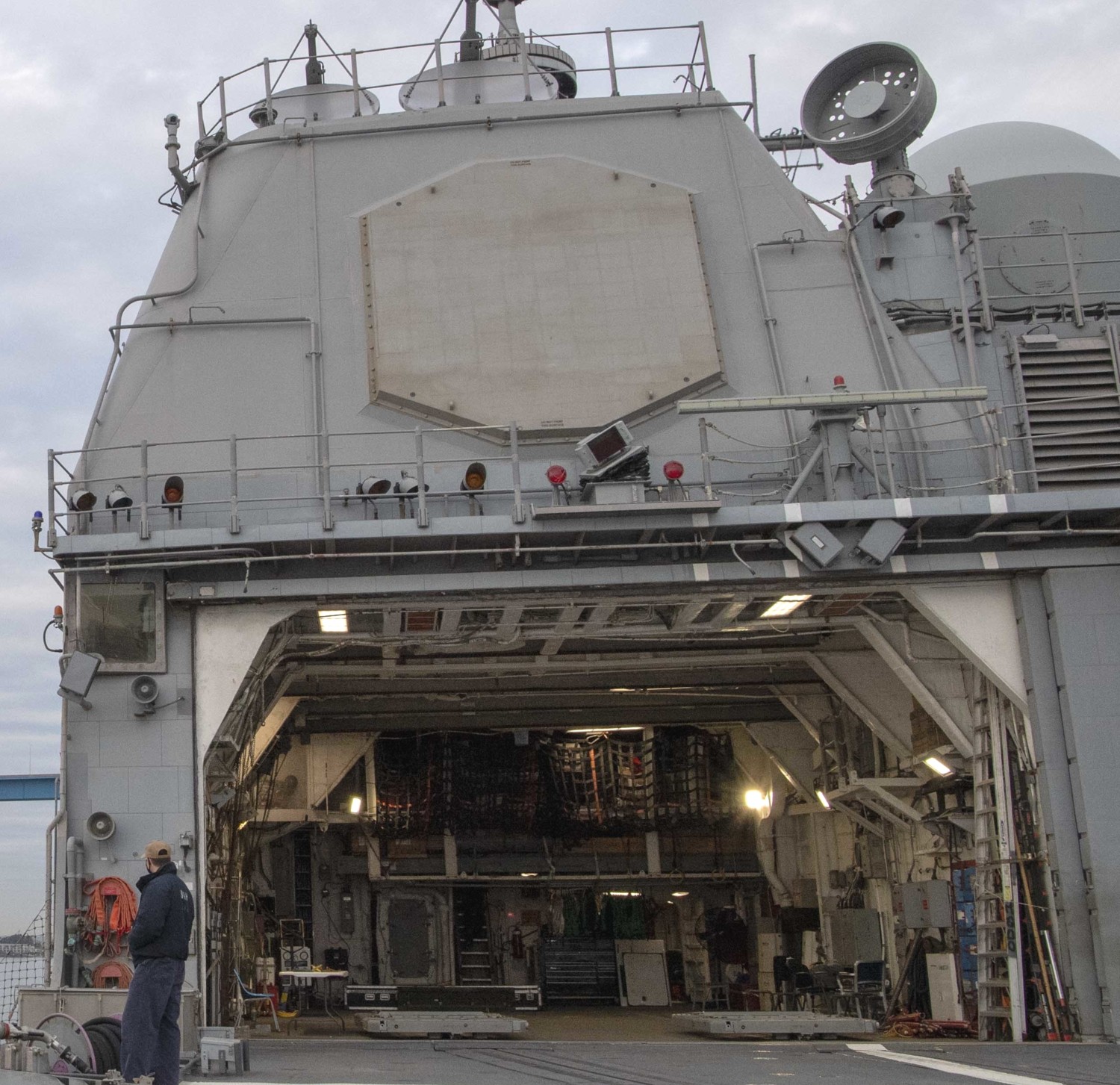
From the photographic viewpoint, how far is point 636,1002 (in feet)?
74.6

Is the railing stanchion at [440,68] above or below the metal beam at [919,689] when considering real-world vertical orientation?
above

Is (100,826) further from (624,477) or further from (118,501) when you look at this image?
(624,477)

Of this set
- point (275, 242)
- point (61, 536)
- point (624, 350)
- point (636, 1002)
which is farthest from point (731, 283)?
point (636, 1002)

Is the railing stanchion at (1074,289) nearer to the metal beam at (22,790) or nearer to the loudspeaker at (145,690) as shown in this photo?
the loudspeaker at (145,690)

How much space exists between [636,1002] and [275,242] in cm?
1373

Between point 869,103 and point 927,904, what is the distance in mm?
10242

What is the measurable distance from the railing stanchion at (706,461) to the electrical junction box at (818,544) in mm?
1020

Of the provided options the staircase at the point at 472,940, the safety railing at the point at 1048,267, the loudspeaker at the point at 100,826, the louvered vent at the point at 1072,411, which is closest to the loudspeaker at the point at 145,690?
the loudspeaker at the point at 100,826

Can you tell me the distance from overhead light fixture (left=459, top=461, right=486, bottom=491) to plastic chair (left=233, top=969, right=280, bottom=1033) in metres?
6.11

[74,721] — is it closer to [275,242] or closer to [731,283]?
[275,242]

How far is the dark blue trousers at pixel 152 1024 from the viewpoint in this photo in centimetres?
779

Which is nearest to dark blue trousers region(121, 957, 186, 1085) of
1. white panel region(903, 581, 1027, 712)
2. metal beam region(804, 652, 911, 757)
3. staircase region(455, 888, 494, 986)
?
white panel region(903, 581, 1027, 712)

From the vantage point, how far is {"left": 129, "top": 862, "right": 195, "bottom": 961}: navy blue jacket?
7.90 metres

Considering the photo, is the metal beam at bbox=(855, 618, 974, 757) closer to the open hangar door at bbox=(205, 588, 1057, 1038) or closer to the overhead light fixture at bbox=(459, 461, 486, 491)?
the open hangar door at bbox=(205, 588, 1057, 1038)
